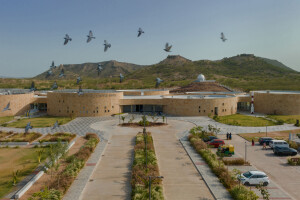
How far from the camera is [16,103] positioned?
64.8m

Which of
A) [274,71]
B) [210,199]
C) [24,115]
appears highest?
[274,71]

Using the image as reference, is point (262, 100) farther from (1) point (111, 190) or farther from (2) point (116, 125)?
(1) point (111, 190)

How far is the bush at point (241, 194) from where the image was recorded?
65.4 feet

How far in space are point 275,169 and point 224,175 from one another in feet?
26.3

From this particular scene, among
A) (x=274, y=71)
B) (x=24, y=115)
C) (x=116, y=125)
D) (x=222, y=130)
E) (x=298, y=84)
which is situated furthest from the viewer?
(x=274, y=71)

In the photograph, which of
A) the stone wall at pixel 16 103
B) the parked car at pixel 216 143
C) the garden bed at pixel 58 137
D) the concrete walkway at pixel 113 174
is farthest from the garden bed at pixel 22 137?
the parked car at pixel 216 143

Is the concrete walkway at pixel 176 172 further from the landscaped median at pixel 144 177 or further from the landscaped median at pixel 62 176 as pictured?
the landscaped median at pixel 62 176

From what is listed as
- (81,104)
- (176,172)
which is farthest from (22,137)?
(176,172)

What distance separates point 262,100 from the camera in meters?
70.9

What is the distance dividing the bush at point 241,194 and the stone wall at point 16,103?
6099 cm

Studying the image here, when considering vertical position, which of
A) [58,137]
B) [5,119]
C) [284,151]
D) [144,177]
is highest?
[5,119]

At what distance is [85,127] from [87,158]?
68.2ft

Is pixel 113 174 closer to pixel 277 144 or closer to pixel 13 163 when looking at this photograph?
pixel 13 163

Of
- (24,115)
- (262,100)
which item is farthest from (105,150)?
(262,100)
